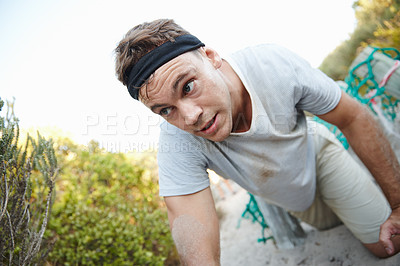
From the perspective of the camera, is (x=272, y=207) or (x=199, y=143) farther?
(x=272, y=207)

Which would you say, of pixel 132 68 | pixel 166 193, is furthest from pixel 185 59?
pixel 166 193

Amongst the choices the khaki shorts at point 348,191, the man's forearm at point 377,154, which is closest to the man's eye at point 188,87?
the man's forearm at point 377,154

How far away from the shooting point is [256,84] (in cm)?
160

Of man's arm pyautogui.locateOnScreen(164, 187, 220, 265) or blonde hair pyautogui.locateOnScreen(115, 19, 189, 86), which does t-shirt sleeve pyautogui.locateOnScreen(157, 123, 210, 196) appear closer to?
man's arm pyautogui.locateOnScreen(164, 187, 220, 265)

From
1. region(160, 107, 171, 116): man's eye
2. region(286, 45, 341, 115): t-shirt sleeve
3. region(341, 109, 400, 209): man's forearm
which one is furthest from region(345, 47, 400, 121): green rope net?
region(160, 107, 171, 116): man's eye

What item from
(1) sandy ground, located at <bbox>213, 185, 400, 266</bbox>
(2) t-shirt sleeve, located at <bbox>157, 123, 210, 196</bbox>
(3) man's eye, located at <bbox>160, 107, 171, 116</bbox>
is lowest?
(1) sandy ground, located at <bbox>213, 185, 400, 266</bbox>

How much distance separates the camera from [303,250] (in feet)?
8.36

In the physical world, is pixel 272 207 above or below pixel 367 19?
below

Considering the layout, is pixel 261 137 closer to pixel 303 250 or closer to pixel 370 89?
pixel 303 250

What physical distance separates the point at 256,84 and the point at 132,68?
30.1 inches

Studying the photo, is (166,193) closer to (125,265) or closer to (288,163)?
(288,163)

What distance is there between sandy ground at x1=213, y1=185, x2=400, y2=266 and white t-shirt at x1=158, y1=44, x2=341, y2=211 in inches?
40.6

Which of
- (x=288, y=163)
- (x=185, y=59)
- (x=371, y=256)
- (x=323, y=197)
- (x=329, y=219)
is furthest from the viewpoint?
(x=329, y=219)

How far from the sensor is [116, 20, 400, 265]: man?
135 cm
